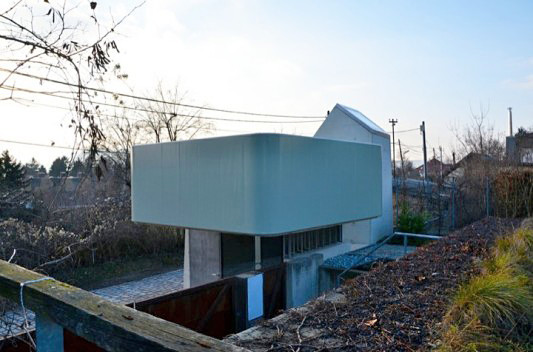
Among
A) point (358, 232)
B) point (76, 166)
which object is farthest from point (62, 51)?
point (358, 232)

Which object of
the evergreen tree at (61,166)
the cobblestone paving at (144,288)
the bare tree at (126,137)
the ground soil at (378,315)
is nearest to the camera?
the evergreen tree at (61,166)

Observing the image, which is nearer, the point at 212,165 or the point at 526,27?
the point at 212,165

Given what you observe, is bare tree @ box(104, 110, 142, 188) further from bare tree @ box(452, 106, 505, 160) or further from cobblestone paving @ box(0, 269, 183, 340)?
bare tree @ box(452, 106, 505, 160)

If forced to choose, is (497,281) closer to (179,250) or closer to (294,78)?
(294,78)

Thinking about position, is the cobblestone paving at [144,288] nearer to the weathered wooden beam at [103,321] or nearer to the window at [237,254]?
the window at [237,254]

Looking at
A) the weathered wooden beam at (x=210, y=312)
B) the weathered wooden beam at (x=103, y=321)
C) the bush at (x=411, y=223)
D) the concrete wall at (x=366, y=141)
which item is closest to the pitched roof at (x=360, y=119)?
the concrete wall at (x=366, y=141)

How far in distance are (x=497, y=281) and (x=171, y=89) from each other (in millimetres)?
21797

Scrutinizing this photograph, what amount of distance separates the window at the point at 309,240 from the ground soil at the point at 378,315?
4718 millimetres

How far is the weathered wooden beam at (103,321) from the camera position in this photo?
888 millimetres

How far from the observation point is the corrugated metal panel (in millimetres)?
7668

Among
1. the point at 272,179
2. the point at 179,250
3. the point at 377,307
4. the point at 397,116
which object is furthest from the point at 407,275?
the point at 397,116

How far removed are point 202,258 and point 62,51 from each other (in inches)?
351

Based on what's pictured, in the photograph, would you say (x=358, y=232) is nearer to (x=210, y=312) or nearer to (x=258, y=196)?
(x=258, y=196)

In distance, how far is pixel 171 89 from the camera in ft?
76.3
